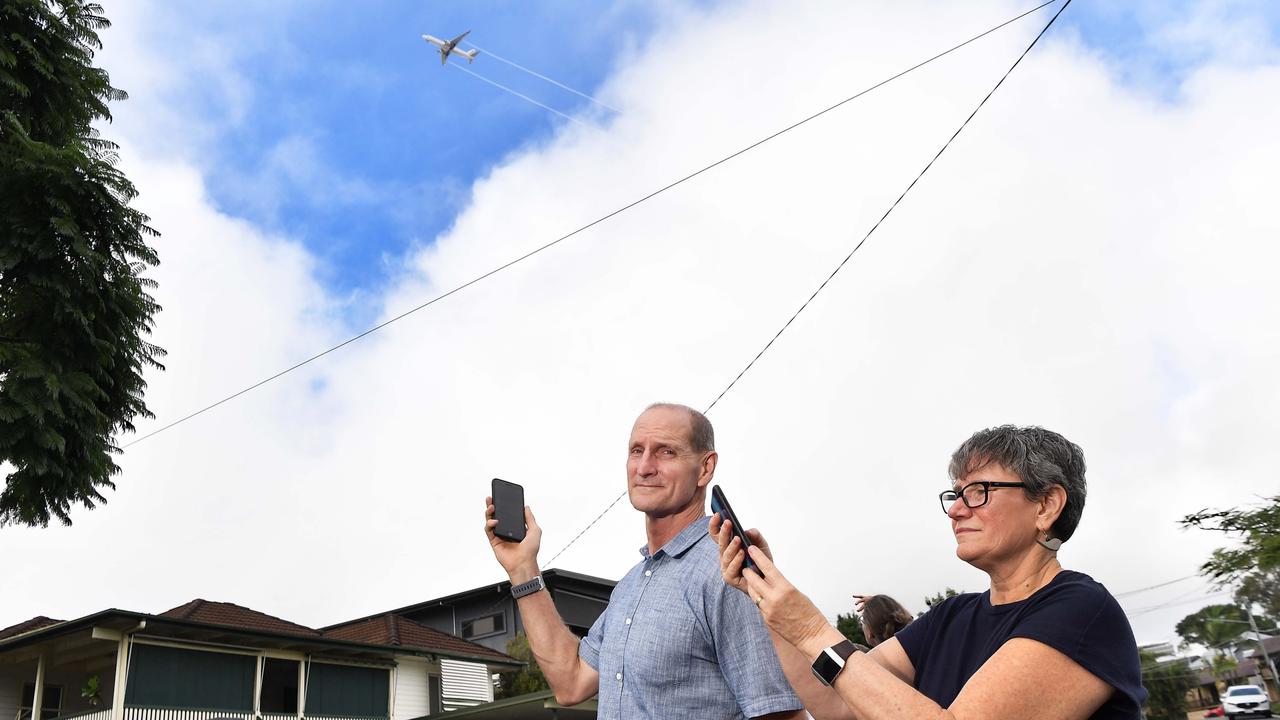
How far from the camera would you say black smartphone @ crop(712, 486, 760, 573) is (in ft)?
6.05

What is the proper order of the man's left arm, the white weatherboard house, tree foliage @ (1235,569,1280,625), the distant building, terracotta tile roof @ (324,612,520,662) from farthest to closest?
the distant building, terracotta tile roof @ (324,612,520,662), the white weatherboard house, tree foliage @ (1235,569,1280,625), the man's left arm

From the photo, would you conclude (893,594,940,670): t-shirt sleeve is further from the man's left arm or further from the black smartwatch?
the black smartwatch

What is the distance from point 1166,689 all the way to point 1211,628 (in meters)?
33.2

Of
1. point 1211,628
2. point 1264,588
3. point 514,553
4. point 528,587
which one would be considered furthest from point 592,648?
point 1211,628

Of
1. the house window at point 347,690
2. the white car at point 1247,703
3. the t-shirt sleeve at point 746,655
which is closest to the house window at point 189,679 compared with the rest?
the house window at point 347,690

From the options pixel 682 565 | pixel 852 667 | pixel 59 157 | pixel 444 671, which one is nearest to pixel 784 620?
pixel 852 667

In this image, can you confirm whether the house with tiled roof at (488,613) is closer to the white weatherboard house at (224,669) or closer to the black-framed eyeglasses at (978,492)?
the white weatherboard house at (224,669)

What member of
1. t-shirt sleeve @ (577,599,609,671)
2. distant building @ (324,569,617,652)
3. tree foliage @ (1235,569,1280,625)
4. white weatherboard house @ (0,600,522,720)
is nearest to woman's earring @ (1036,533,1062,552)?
t-shirt sleeve @ (577,599,609,671)

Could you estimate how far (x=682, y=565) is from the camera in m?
2.54

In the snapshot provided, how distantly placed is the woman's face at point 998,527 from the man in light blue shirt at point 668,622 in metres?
0.54

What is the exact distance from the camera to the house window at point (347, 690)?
21625 mm

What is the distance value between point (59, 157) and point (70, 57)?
93.3 inches

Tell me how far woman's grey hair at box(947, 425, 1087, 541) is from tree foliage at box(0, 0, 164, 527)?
1049 centimetres

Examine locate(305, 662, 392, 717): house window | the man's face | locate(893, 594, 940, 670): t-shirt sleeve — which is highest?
locate(305, 662, 392, 717): house window
